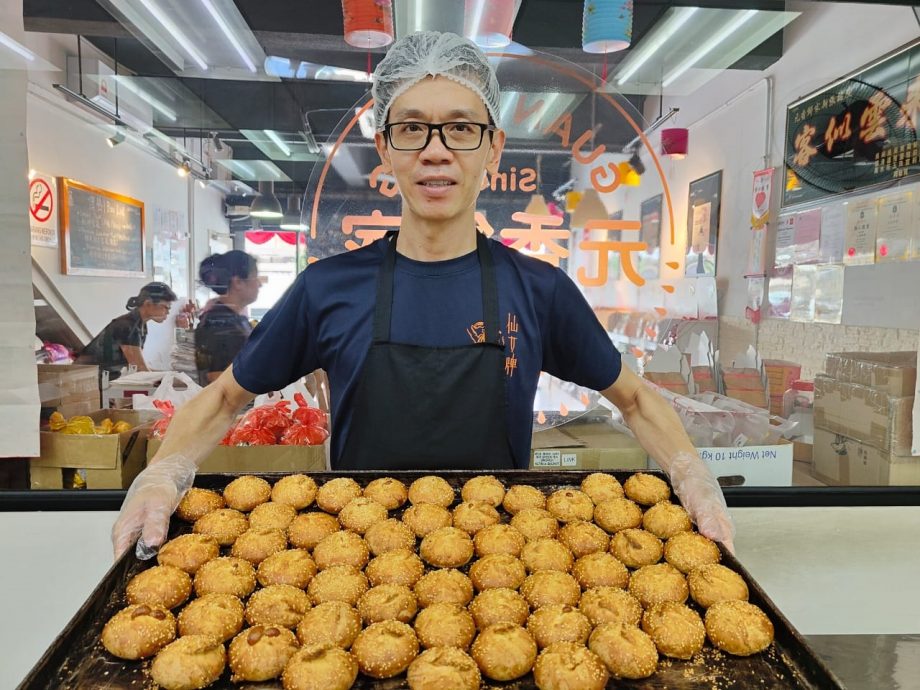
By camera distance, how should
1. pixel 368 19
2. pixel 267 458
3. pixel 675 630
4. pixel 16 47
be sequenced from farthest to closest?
pixel 368 19
pixel 267 458
pixel 16 47
pixel 675 630

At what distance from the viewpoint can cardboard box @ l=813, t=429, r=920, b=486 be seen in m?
2.53

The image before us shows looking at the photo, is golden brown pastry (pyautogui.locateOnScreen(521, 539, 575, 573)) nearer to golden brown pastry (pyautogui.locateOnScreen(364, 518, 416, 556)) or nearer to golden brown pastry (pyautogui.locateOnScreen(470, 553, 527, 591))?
golden brown pastry (pyautogui.locateOnScreen(470, 553, 527, 591))

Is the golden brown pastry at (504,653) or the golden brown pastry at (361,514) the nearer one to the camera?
the golden brown pastry at (504,653)

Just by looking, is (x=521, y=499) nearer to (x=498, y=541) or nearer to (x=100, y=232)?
(x=498, y=541)

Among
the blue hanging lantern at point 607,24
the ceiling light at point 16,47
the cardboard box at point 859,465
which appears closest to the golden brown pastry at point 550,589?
the cardboard box at point 859,465

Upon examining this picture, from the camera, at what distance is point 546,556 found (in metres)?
1.34

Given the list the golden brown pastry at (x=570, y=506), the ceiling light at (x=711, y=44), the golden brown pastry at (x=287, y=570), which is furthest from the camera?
the ceiling light at (x=711, y=44)

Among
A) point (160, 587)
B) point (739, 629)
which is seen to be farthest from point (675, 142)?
point (160, 587)

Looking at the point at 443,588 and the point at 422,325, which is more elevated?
the point at 422,325

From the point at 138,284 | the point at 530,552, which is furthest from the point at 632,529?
the point at 138,284

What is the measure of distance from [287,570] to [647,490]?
2.80 ft

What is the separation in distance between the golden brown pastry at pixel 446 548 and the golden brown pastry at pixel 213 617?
1.26 ft

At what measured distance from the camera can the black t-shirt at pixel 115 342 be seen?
8.43 ft

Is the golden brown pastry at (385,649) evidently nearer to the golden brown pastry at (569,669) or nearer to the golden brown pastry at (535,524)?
the golden brown pastry at (569,669)
